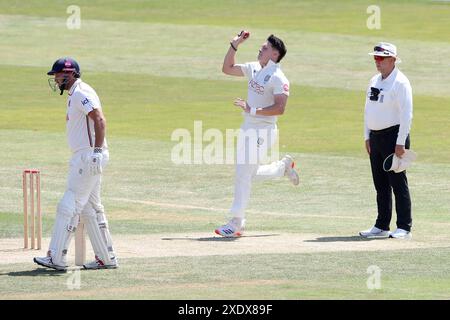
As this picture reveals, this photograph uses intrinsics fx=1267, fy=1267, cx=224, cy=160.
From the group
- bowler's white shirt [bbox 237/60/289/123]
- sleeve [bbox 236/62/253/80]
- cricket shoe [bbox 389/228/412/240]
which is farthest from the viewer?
sleeve [bbox 236/62/253/80]

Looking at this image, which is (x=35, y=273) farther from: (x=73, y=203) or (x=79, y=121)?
(x=79, y=121)

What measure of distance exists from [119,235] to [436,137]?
11692mm

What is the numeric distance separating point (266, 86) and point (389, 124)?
1445 mm

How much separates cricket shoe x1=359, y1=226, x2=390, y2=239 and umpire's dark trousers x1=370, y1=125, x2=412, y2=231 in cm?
7

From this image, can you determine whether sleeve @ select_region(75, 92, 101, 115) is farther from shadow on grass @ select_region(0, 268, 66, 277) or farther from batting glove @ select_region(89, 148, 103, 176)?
shadow on grass @ select_region(0, 268, 66, 277)

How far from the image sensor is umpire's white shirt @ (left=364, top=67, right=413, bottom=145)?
13969 mm

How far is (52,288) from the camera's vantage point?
10883mm

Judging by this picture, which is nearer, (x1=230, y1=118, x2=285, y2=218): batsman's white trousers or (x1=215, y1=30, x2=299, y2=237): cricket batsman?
(x1=215, y1=30, x2=299, y2=237): cricket batsman

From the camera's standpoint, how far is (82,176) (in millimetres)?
11938

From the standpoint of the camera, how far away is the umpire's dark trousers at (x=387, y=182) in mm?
14203

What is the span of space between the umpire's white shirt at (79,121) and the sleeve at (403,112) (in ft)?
12.0
